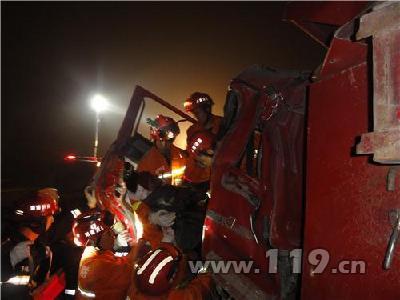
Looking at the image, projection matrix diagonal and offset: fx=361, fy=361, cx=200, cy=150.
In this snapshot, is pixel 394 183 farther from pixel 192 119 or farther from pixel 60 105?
pixel 60 105

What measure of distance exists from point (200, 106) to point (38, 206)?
11.1 feet

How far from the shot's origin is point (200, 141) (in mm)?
4793

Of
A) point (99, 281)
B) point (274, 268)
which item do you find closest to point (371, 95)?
point (274, 268)

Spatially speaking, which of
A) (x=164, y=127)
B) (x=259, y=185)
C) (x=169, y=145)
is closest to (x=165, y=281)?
(x=259, y=185)

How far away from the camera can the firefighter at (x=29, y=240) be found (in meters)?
3.95

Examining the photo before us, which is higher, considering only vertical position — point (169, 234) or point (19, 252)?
point (169, 234)

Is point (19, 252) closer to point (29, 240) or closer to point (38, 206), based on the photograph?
point (29, 240)

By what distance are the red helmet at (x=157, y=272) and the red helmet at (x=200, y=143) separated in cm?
172

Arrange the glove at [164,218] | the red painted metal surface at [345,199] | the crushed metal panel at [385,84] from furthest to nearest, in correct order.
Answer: the glove at [164,218]
the red painted metal surface at [345,199]
the crushed metal panel at [385,84]

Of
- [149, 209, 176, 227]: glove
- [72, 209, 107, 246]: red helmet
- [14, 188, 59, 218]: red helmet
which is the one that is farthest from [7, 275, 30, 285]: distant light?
[149, 209, 176, 227]: glove

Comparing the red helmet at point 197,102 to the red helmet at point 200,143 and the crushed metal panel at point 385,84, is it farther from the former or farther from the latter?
the crushed metal panel at point 385,84

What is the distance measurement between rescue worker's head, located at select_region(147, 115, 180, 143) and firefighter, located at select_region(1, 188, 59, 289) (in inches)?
108

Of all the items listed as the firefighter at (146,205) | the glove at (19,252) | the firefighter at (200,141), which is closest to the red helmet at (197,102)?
the firefighter at (200,141)

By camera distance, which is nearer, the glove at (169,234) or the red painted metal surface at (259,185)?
the red painted metal surface at (259,185)
